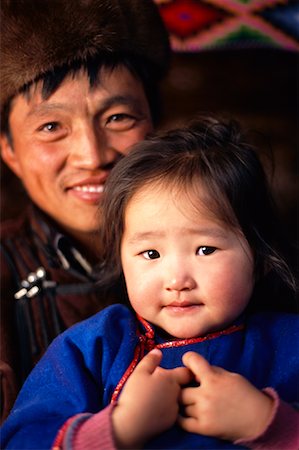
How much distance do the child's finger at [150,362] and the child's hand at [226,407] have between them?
8 cm

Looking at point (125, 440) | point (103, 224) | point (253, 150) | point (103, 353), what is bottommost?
point (125, 440)

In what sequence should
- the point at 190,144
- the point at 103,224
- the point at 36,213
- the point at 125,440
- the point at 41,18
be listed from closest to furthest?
the point at 125,440, the point at 190,144, the point at 103,224, the point at 41,18, the point at 36,213

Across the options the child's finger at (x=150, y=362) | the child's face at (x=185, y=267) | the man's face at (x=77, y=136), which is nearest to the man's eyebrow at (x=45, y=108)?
the man's face at (x=77, y=136)

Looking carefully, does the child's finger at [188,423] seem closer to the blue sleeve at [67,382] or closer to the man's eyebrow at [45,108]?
the blue sleeve at [67,382]

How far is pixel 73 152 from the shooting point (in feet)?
6.02

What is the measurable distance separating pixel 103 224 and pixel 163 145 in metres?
0.24

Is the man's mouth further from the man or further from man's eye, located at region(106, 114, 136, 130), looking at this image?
man's eye, located at region(106, 114, 136, 130)

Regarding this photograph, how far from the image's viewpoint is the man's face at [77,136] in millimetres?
1808

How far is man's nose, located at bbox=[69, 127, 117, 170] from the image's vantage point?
5.89ft

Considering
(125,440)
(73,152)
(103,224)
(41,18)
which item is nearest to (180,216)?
(103,224)

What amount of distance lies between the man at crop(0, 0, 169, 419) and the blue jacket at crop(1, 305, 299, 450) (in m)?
0.32

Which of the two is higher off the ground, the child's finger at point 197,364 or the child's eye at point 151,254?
A: the child's eye at point 151,254

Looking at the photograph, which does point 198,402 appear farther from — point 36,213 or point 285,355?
point 36,213

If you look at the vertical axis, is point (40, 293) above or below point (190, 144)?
below
